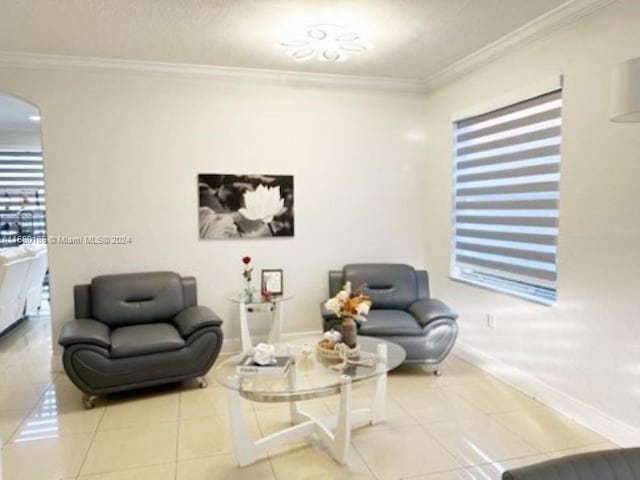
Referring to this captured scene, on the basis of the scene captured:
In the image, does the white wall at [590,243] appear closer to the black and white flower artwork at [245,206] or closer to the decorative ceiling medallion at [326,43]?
the decorative ceiling medallion at [326,43]

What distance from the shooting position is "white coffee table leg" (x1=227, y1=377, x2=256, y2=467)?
2488 millimetres

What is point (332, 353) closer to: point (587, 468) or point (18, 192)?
point (587, 468)

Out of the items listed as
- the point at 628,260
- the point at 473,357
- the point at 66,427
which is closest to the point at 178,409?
the point at 66,427

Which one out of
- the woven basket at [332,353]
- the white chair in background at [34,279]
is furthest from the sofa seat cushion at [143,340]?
the white chair in background at [34,279]

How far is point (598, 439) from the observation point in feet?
9.23

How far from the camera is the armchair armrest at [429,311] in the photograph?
12.7ft

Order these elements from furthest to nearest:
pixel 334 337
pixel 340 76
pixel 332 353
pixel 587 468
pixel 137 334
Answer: pixel 340 76, pixel 137 334, pixel 334 337, pixel 332 353, pixel 587 468

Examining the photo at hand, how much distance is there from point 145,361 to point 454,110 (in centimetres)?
353

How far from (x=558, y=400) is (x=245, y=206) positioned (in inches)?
121

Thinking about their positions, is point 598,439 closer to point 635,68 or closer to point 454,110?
point 635,68

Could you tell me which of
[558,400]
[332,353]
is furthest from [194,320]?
[558,400]

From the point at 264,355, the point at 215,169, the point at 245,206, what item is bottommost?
the point at 264,355

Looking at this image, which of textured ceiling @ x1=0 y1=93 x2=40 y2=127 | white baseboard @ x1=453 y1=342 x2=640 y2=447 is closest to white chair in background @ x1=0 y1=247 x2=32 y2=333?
textured ceiling @ x1=0 y1=93 x2=40 y2=127

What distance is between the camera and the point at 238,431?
8.21 feet
